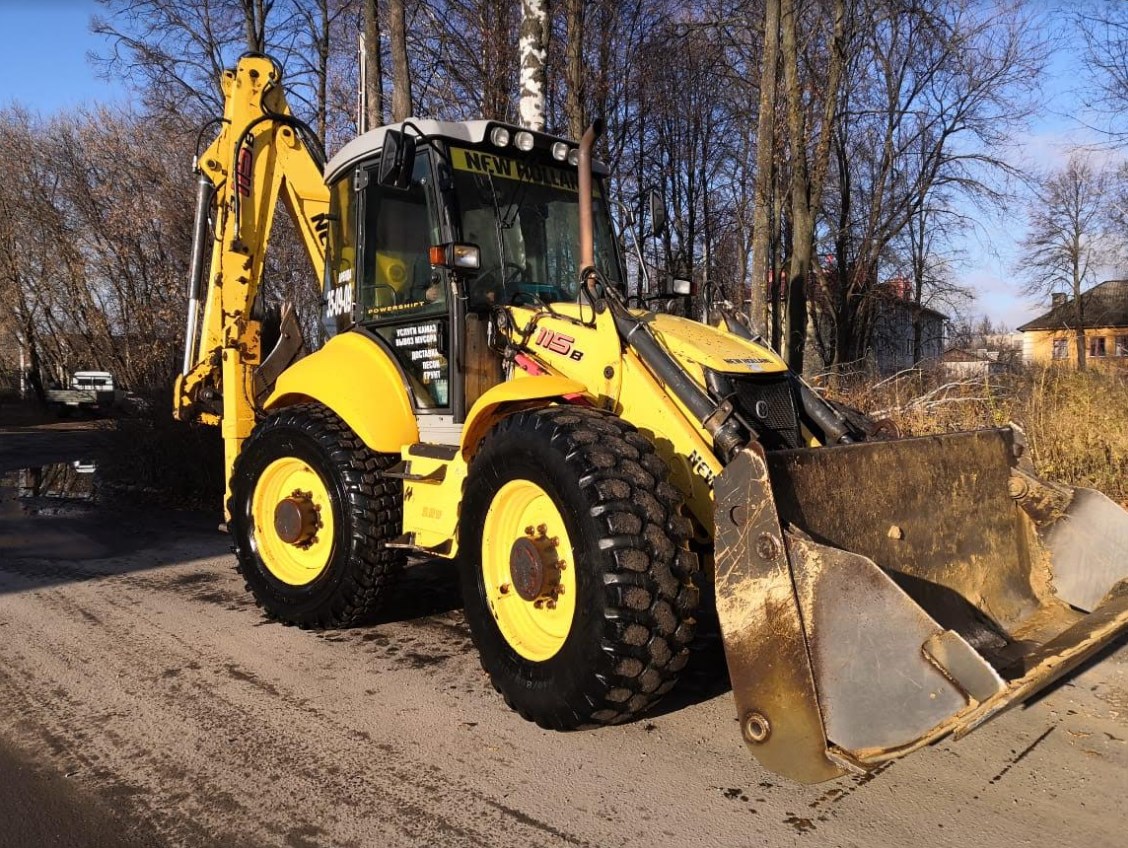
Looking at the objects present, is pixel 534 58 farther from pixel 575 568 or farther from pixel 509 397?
pixel 575 568

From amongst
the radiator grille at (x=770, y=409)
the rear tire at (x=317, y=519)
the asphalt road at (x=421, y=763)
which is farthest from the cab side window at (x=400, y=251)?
the asphalt road at (x=421, y=763)

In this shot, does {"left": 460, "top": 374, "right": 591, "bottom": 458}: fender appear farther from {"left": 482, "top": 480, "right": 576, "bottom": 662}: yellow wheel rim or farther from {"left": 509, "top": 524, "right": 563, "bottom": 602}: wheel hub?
{"left": 509, "top": 524, "right": 563, "bottom": 602}: wheel hub

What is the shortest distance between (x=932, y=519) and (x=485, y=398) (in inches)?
82.0

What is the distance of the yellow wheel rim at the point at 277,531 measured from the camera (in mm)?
5207

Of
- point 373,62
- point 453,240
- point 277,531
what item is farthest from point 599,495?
point 373,62

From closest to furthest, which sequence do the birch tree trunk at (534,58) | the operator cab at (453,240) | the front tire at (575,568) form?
1. the front tire at (575,568)
2. the operator cab at (453,240)
3. the birch tree trunk at (534,58)

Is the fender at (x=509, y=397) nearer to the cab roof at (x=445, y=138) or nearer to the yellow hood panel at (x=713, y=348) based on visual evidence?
the yellow hood panel at (x=713, y=348)

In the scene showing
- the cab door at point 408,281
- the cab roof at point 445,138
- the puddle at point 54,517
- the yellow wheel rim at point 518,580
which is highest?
the cab roof at point 445,138

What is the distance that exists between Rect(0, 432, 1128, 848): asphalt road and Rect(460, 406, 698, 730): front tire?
0.31 m

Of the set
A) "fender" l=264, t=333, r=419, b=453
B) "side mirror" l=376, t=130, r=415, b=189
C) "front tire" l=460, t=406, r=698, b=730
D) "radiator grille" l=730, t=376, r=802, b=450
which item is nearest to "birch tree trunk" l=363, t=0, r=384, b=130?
"fender" l=264, t=333, r=419, b=453

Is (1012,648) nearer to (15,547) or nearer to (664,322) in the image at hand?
(664,322)

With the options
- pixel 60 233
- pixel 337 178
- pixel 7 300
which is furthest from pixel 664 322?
pixel 7 300

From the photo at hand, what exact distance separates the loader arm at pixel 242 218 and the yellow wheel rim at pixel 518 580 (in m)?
3.17

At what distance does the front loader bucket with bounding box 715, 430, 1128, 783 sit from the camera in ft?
8.78
